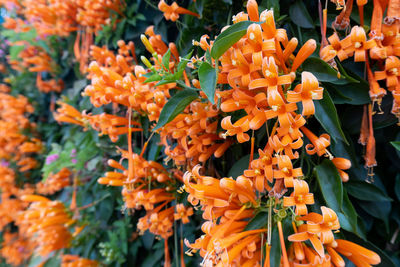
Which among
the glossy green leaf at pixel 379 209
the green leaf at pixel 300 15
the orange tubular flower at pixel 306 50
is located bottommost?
the glossy green leaf at pixel 379 209

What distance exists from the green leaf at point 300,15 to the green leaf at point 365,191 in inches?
12.5

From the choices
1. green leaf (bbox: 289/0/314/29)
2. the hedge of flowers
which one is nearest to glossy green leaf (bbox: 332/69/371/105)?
the hedge of flowers

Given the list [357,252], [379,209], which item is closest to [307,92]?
[357,252]

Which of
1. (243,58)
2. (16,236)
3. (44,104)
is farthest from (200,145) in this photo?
(16,236)

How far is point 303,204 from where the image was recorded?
0.33 metres

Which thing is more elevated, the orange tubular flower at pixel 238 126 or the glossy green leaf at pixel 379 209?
the orange tubular flower at pixel 238 126

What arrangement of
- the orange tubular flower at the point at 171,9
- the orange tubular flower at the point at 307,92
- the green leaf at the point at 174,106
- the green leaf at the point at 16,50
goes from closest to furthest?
the orange tubular flower at the point at 307,92 → the green leaf at the point at 174,106 → the orange tubular flower at the point at 171,9 → the green leaf at the point at 16,50

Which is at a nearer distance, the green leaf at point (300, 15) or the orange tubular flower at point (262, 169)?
the orange tubular flower at point (262, 169)

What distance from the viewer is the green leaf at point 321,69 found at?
380mm

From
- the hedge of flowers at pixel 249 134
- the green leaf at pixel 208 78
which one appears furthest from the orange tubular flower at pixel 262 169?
the green leaf at pixel 208 78

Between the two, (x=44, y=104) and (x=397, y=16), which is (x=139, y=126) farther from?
(x=44, y=104)

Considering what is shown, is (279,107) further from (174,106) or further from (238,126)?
(174,106)

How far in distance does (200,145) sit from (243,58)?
206 millimetres

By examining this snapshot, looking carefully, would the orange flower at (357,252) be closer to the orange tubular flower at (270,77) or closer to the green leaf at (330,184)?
the green leaf at (330,184)
